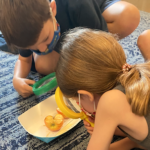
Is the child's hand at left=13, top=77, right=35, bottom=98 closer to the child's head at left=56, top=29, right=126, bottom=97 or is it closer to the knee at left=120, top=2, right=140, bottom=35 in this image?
the child's head at left=56, top=29, right=126, bottom=97

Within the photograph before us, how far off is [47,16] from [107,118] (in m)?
0.42

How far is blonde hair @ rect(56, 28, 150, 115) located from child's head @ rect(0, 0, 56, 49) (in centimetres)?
17

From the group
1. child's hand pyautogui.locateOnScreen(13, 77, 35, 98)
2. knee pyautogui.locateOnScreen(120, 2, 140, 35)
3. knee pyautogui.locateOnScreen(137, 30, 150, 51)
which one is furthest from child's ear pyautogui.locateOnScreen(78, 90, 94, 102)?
knee pyautogui.locateOnScreen(120, 2, 140, 35)

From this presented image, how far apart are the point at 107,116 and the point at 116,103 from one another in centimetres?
4

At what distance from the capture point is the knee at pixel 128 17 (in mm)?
925

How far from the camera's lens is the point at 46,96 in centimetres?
84

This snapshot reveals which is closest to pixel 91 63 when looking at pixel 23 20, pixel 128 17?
pixel 23 20

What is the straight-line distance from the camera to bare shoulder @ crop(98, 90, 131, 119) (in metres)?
0.42

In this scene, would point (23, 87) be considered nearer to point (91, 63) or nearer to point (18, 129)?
point (18, 129)

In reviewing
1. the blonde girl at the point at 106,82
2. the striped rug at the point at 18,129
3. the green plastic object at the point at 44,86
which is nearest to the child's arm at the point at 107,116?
the blonde girl at the point at 106,82

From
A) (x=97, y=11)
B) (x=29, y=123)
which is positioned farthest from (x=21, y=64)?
(x=97, y=11)

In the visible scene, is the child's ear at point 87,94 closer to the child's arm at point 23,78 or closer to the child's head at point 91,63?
the child's head at point 91,63

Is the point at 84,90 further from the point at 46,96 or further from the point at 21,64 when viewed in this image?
the point at 21,64

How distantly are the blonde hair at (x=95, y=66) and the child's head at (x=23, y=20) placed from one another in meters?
0.17
